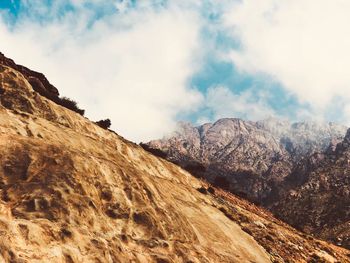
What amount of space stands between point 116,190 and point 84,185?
2569 mm

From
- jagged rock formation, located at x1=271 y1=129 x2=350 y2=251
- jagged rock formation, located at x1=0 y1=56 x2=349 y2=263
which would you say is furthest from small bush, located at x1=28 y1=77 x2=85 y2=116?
jagged rock formation, located at x1=271 y1=129 x2=350 y2=251

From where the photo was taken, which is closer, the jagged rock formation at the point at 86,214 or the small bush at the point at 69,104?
the jagged rock formation at the point at 86,214

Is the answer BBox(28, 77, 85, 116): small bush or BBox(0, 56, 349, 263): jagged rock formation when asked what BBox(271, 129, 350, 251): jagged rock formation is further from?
BBox(0, 56, 349, 263): jagged rock formation

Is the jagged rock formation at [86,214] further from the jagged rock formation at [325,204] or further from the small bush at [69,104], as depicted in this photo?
the jagged rock formation at [325,204]

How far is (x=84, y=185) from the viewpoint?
25172mm

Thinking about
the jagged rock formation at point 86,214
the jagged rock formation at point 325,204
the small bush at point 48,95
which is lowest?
the jagged rock formation at point 86,214

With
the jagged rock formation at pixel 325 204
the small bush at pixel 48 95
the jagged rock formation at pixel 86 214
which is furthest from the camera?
the jagged rock formation at pixel 325 204

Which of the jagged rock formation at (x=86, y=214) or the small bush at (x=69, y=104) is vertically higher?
the small bush at (x=69, y=104)

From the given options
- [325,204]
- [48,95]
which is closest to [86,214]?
[48,95]

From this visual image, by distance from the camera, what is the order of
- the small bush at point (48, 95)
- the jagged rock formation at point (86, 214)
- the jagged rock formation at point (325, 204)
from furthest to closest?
the jagged rock formation at point (325, 204) → the small bush at point (48, 95) → the jagged rock formation at point (86, 214)

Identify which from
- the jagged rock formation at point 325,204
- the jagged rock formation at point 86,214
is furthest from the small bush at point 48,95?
the jagged rock formation at point 325,204

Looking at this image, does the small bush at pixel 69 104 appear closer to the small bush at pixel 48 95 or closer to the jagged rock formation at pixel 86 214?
the small bush at pixel 48 95

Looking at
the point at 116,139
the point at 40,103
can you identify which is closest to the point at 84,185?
the point at 40,103

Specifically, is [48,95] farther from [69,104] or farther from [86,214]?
[86,214]
